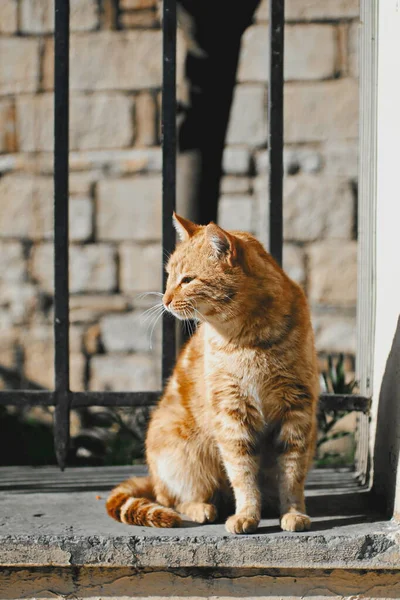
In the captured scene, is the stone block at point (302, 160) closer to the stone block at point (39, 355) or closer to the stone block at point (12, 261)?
the stone block at point (12, 261)

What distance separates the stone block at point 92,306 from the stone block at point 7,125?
111 centimetres

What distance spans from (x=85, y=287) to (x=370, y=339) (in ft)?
9.26

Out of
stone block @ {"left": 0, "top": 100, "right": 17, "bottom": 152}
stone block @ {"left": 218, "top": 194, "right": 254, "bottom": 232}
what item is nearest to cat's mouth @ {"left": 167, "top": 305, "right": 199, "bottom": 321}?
stone block @ {"left": 218, "top": 194, "right": 254, "bottom": 232}

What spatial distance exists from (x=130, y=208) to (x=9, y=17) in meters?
1.49

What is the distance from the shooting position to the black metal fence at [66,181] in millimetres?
2266

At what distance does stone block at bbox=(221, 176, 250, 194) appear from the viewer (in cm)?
466

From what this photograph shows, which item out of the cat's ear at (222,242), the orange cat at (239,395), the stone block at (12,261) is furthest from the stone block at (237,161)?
the cat's ear at (222,242)

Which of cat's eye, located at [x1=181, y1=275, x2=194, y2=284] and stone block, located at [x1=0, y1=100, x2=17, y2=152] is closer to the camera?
cat's eye, located at [x1=181, y1=275, x2=194, y2=284]

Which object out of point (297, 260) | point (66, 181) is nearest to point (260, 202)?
point (297, 260)

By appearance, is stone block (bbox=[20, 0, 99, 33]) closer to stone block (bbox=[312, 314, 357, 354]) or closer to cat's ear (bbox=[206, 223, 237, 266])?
stone block (bbox=[312, 314, 357, 354])

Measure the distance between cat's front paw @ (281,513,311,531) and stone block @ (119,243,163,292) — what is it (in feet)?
9.59

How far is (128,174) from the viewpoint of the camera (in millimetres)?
4770

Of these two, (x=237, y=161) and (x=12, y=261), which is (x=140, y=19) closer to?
(x=237, y=161)

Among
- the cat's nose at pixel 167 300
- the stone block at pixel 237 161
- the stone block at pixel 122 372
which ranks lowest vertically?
the stone block at pixel 122 372
